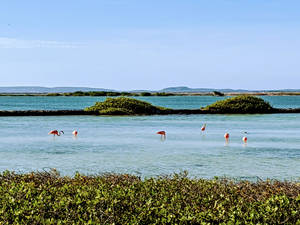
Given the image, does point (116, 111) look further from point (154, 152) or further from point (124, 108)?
point (154, 152)

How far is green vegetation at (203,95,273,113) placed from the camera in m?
45.1

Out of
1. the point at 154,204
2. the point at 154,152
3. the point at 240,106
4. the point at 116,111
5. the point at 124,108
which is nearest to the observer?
the point at 154,204

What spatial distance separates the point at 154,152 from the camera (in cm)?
1917

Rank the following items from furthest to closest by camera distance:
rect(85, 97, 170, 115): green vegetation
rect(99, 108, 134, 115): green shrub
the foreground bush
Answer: rect(85, 97, 170, 115): green vegetation < rect(99, 108, 134, 115): green shrub < the foreground bush

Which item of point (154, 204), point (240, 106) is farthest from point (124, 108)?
point (154, 204)

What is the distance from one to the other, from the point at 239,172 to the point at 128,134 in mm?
12342

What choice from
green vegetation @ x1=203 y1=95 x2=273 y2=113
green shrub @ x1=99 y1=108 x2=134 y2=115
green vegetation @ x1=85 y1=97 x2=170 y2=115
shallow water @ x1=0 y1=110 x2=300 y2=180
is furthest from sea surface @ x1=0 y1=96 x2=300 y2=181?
green vegetation @ x1=203 y1=95 x2=273 y2=113

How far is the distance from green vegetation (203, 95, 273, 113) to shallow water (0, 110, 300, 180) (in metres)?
15.1

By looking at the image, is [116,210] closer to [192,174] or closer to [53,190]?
[53,190]

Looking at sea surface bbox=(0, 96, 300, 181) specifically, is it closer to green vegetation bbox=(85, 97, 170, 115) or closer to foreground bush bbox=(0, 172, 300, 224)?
foreground bush bbox=(0, 172, 300, 224)

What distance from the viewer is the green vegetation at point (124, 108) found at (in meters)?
42.2

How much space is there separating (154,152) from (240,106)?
2713 centimetres

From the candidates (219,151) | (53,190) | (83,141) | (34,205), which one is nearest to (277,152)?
(219,151)

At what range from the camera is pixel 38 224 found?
23.3 ft
